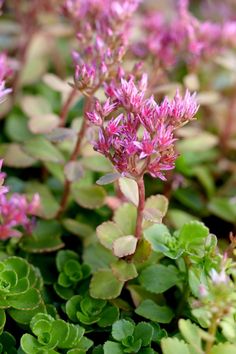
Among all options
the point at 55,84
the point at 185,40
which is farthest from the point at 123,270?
the point at 185,40

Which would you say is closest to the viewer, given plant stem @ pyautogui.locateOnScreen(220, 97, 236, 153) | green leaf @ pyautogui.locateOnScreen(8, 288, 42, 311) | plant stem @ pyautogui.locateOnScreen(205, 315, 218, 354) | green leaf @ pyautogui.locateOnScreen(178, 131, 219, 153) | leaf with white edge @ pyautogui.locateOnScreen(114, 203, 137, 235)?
plant stem @ pyautogui.locateOnScreen(205, 315, 218, 354)

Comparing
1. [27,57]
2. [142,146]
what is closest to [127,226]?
[142,146]

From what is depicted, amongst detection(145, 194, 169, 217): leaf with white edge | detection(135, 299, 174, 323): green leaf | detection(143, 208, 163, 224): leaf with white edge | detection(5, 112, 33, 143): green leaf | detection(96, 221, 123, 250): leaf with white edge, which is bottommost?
detection(135, 299, 174, 323): green leaf

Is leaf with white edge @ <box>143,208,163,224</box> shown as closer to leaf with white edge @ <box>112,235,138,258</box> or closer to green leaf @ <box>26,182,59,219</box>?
leaf with white edge @ <box>112,235,138,258</box>

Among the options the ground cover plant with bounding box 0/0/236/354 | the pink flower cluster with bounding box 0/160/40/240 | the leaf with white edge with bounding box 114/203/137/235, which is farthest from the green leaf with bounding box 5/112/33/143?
the leaf with white edge with bounding box 114/203/137/235

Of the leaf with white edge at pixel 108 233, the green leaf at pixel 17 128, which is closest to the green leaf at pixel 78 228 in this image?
the leaf with white edge at pixel 108 233

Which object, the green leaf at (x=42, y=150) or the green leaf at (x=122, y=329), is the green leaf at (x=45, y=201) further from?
the green leaf at (x=122, y=329)
